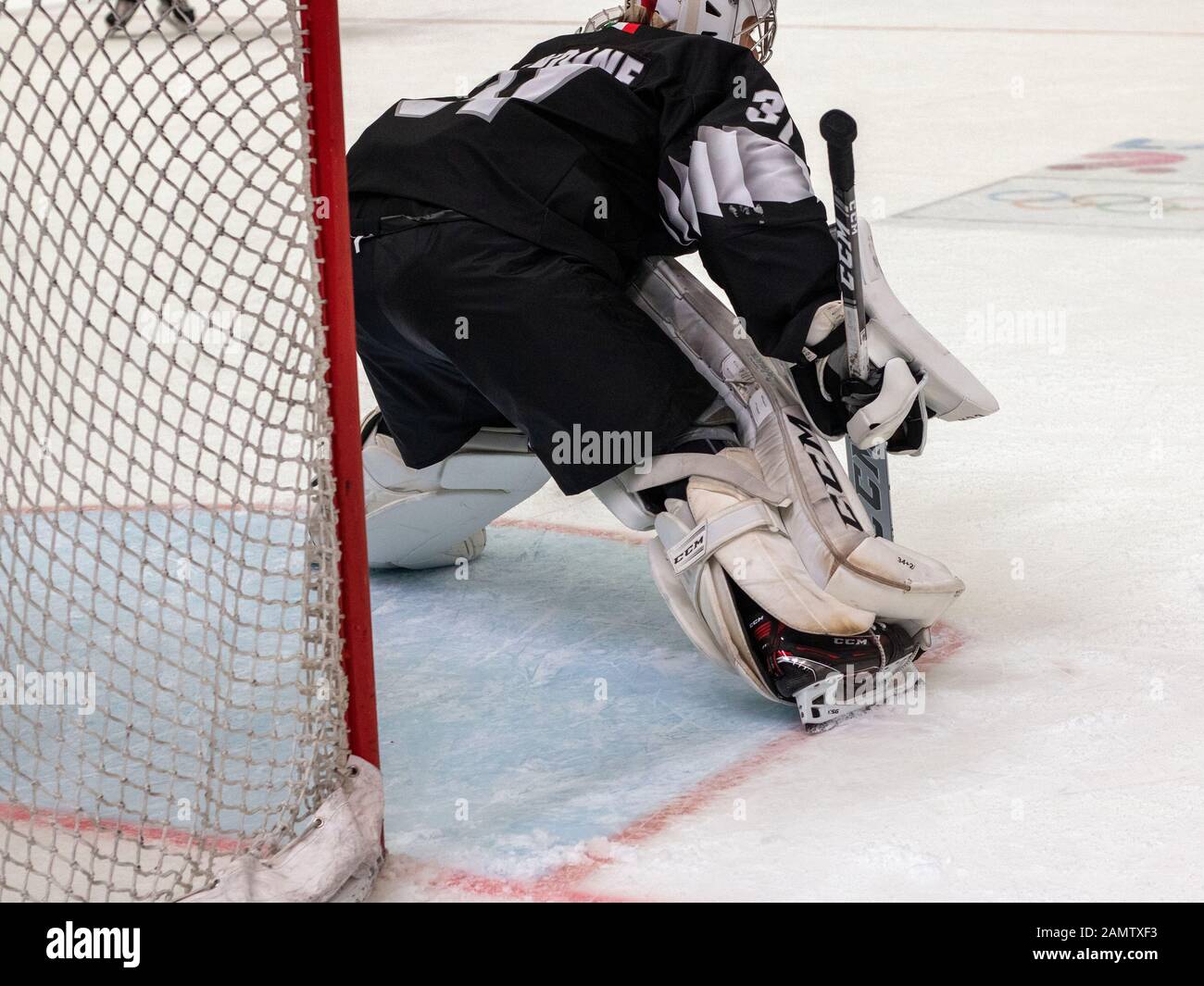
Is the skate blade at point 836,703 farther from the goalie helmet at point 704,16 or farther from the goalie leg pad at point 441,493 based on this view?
the goalie helmet at point 704,16

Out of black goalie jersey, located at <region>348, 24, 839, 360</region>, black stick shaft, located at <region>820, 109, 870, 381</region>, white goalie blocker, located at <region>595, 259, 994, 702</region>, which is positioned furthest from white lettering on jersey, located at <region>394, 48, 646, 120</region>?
white goalie blocker, located at <region>595, 259, 994, 702</region>

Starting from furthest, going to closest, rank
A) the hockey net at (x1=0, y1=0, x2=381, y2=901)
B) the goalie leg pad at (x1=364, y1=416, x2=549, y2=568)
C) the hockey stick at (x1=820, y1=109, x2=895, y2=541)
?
the goalie leg pad at (x1=364, y1=416, x2=549, y2=568) → the hockey stick at (x1=820, y1=109, x2=895, y2=541) → the hockey net at (x1=0, y1=0, x2=381, y2=901)

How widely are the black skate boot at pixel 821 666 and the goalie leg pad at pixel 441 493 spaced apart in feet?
1.79

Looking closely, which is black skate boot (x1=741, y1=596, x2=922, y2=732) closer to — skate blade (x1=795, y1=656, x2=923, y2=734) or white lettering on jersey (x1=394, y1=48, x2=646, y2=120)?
skate blade (x1=795, y1=656, x2=923, y2=734)

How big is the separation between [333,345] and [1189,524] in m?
1.76

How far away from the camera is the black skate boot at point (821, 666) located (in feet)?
6.65

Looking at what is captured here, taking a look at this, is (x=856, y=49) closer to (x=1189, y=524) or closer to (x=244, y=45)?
(x=1189, y=524)

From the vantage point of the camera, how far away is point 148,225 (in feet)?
18.0

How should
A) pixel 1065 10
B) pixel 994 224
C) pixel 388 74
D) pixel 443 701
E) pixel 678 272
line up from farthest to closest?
1. pixel 1065 10
2. pixel 388 74
3. pixel 994 224
4. pixel 678 272
5. pixel 443 701

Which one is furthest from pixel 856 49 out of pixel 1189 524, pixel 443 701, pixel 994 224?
pixel 443 701

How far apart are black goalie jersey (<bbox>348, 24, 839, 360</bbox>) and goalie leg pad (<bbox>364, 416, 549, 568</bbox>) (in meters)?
0.41

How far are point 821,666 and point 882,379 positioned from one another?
38 cm

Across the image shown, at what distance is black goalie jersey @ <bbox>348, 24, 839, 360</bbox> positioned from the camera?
2.02 m

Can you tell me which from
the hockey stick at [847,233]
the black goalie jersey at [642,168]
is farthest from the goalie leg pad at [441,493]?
the hockey stick at [847,233]
